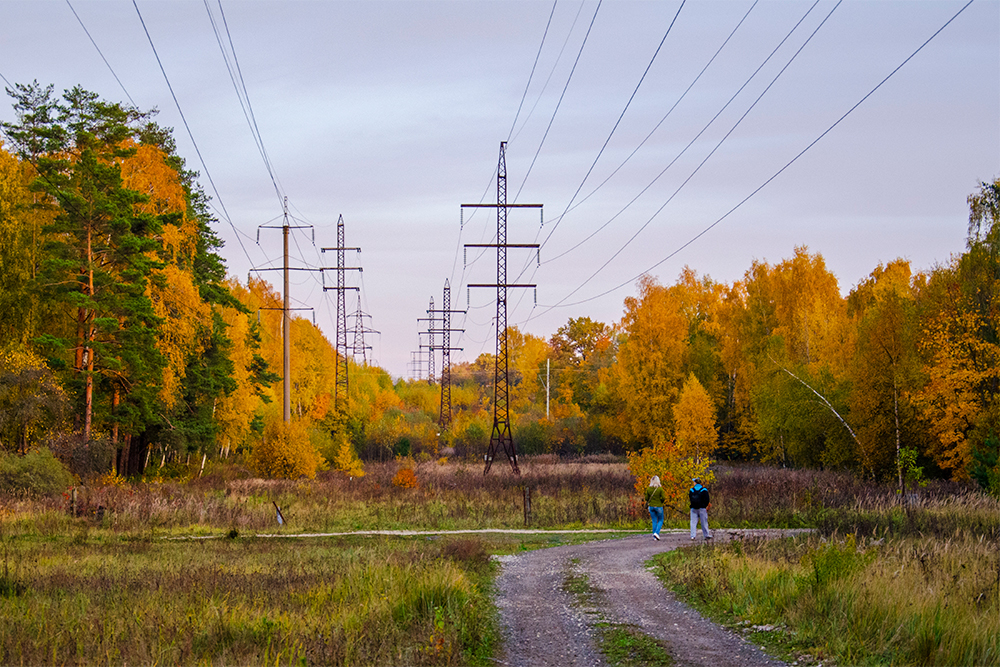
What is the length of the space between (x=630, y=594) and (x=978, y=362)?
2615 centimetres

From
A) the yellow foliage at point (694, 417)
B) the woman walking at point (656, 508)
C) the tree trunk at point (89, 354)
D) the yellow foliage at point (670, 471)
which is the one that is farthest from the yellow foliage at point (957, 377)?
the tree trunk at point (89, 354)

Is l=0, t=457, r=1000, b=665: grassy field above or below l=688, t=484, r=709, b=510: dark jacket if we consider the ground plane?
below

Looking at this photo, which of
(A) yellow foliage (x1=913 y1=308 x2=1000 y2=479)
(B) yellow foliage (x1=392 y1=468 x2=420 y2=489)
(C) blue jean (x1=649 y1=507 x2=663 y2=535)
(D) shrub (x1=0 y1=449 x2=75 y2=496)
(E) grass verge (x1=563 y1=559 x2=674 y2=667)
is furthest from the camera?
(B) yellow foliage (x1=392 y1=468 x2=420 y2=489)

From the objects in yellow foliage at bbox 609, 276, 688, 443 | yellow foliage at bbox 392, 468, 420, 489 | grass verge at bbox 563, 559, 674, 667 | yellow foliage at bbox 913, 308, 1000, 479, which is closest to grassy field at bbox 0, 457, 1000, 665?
grass verge at bbox 563, 559, 674, 667

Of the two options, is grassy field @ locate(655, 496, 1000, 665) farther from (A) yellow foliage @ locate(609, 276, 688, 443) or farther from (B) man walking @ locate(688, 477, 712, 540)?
(A) yellow foliage @ locate(609, 276, 688, 443)

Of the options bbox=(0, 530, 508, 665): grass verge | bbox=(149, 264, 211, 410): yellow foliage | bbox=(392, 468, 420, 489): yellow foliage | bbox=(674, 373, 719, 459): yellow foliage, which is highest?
bbox=(149, 264, 211, 410): yellow foliage

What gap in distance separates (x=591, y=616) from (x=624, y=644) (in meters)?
1.76

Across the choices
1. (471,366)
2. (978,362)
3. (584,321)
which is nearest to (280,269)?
(978,362)

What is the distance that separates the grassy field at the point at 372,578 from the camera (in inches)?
362

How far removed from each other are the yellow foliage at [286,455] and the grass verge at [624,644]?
2579 cm

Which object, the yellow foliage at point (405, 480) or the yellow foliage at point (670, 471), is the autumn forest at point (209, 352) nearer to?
the yellow foliage at point (670, 471)

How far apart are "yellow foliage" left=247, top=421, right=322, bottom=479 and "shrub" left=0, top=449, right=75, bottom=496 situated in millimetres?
8934

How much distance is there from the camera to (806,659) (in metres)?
9.56

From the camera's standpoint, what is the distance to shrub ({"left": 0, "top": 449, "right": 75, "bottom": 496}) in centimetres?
2870
